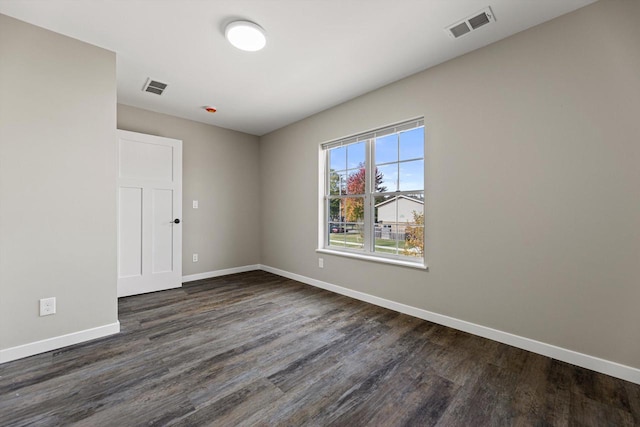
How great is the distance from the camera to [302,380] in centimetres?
173

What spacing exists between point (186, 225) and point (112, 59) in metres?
2.35

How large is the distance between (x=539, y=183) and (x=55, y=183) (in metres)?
3.84

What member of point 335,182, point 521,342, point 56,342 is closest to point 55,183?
point 56,342

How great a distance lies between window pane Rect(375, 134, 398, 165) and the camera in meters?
3.08

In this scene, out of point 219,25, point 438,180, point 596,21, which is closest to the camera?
point 596,21

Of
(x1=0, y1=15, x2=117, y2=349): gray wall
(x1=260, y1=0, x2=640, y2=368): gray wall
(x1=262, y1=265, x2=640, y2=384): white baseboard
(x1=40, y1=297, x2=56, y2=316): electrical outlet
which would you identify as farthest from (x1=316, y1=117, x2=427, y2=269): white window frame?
(x1=40, y1=297, x2=56, y2=316): electrical outlet

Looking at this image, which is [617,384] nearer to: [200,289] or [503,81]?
[503,81]

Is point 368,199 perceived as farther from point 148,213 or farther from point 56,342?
point 56,342

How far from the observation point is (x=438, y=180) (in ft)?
8.57

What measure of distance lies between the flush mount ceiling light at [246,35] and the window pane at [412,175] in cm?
186

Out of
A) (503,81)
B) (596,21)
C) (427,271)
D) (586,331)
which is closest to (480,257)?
(427,271)

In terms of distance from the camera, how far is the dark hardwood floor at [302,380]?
142 cm

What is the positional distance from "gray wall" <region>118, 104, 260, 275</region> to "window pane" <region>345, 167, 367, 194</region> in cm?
207

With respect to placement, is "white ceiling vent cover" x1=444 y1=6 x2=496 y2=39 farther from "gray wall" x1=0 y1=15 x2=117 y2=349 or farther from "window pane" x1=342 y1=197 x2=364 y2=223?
"gray wall" x1=0 y1=15 x2=117 y2=349
